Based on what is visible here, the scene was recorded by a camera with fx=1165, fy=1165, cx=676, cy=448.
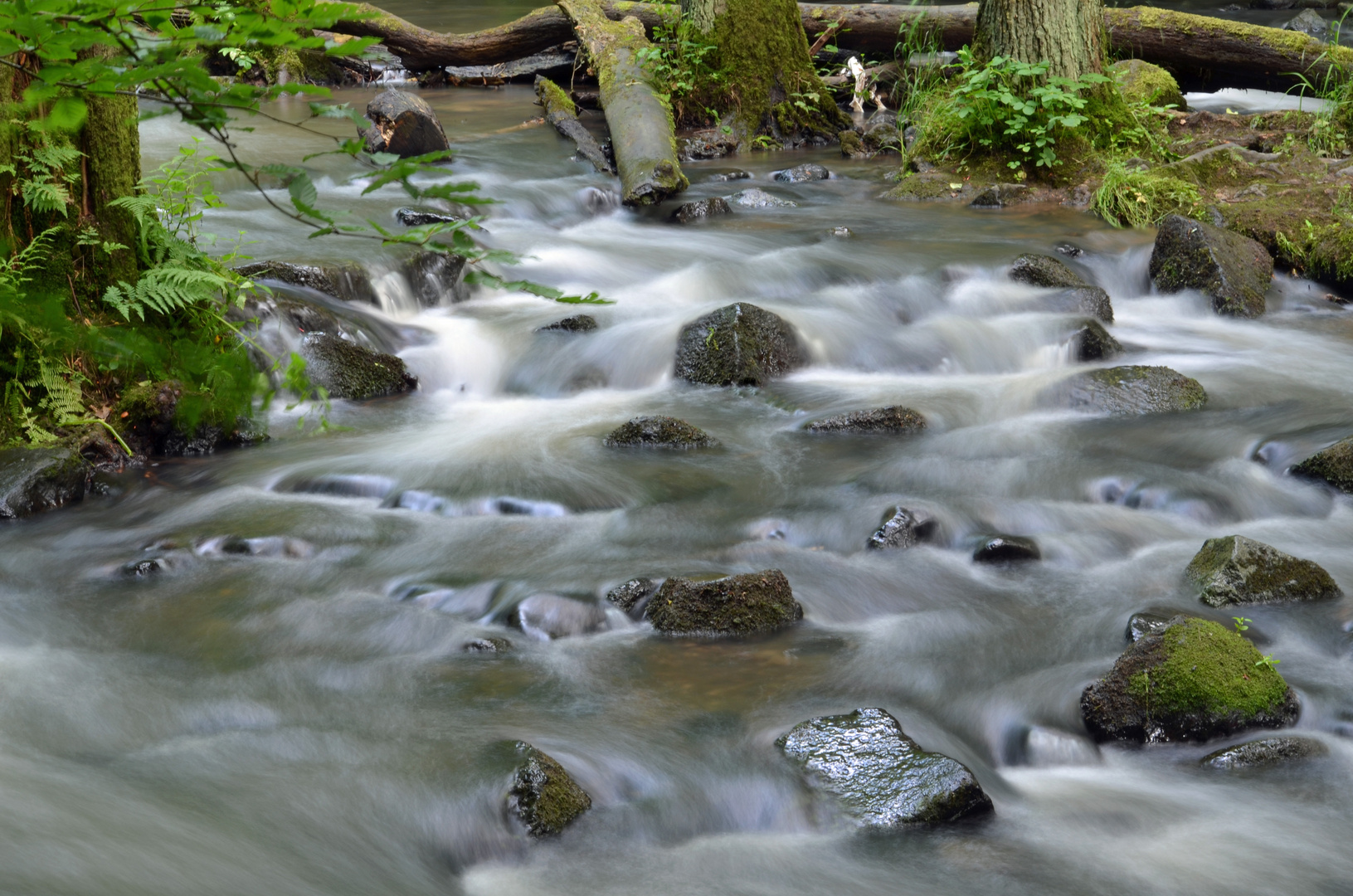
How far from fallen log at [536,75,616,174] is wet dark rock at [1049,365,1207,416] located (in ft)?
18.0

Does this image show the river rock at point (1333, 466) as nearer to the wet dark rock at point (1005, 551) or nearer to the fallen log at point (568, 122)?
the wet dark rock at point (1005, 551)

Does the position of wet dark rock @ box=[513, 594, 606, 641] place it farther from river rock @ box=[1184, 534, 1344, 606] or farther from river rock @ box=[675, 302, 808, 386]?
river rock @ box=[675, 302, 808, 386]

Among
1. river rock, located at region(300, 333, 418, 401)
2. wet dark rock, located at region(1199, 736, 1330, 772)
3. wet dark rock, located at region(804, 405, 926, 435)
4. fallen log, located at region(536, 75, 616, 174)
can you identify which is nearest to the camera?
wet dark rock, located at region(1199, 736, 1330, 772)

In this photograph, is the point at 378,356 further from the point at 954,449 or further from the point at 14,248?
the point at 954,449

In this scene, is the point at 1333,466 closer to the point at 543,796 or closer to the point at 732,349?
the point at 732,349

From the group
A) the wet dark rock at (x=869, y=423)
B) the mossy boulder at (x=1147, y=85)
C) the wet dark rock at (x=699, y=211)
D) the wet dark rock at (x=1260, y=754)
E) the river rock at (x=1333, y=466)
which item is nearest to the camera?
the wet dark rock at (x=1260, y=754)

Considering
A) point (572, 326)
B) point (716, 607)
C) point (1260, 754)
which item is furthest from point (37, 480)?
point (1260, 754)

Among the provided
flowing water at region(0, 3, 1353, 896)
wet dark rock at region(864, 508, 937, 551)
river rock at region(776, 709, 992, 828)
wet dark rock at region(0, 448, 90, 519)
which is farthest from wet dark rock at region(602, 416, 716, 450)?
river rock at region(776, 709, 992, 828)

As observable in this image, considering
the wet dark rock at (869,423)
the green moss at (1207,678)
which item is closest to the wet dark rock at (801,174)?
the wet dark rock at (869,423)

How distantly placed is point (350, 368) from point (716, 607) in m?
3.06

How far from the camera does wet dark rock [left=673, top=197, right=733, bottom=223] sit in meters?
9.30

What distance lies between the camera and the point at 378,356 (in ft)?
20.7

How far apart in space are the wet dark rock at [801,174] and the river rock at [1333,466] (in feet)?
19.8

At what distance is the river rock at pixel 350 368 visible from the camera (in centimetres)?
602
